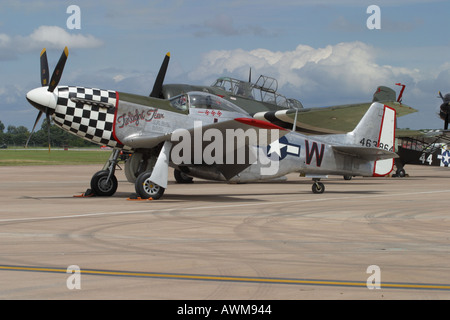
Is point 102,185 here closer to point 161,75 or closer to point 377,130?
point 161,75

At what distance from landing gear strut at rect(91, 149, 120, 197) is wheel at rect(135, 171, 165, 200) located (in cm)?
179

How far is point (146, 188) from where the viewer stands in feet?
44.5

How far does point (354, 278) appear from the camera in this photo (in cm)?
527

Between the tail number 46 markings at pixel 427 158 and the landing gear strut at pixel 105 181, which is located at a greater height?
the tail number 46 markings at pixel 427 158

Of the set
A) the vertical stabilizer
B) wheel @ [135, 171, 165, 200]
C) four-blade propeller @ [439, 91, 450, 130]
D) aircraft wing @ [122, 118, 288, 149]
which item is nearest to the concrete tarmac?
wheel @ [135, 171, 165, 200]

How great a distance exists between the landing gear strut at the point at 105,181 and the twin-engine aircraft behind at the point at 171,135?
0.09 feet

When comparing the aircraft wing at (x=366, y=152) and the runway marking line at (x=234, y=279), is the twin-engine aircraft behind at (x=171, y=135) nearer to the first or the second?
the aircraft wing at (x=366, y=152)

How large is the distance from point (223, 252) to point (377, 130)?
485 inches

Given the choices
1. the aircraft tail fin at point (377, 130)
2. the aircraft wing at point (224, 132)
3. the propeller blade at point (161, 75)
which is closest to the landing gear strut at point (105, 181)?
the aircraft wing at point (224, 132)

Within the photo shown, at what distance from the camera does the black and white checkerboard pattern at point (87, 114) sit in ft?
42.7

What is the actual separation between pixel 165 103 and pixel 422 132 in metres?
24.1

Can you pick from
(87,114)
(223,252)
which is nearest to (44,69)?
(87,114)

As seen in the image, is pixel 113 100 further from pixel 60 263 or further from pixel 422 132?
pixel 422 132
